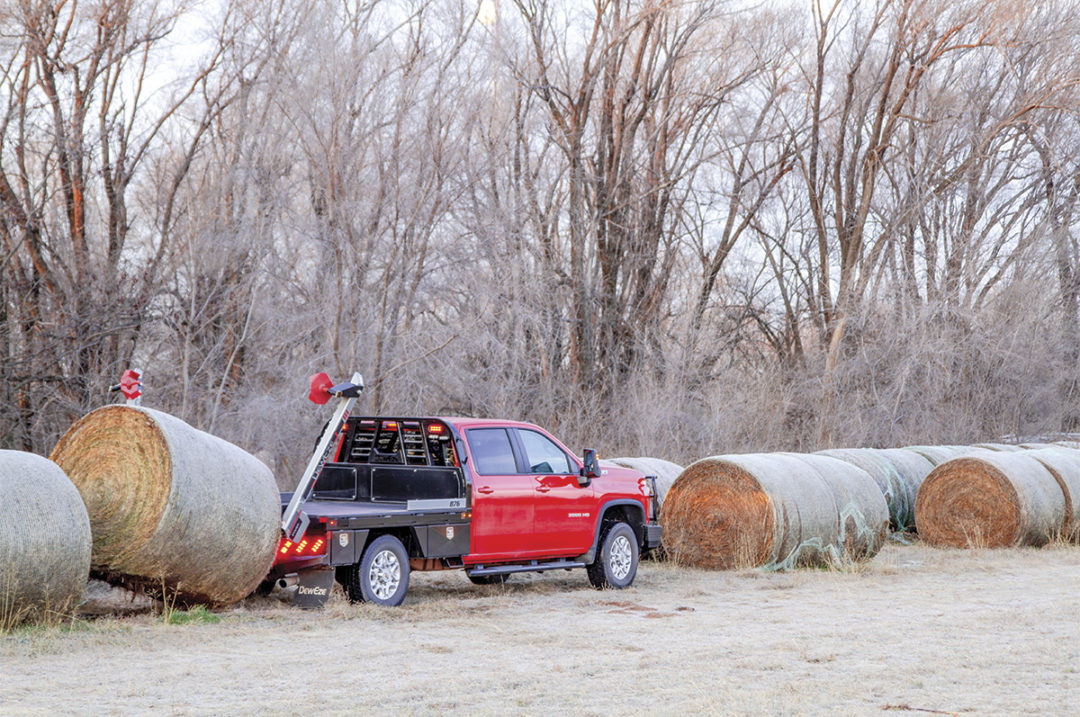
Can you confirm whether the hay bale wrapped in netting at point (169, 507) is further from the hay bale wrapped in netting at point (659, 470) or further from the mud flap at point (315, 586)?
the hay bale wrapped in netting at point (659, 470)

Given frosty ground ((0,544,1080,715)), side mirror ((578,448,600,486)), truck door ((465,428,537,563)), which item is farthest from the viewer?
side mirror ((578,448,600,486))

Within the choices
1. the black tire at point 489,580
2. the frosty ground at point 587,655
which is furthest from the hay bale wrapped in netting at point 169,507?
the black tire at point 489,580

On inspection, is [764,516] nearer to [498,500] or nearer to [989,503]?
[498,500]

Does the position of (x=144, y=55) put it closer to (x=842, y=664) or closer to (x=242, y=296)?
(x=242, y=296)

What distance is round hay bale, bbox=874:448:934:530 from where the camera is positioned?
727 inches

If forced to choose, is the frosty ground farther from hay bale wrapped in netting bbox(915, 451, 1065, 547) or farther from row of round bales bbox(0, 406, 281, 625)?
hay bale wrapped in netting bbox(915, 451, 1065, 547)

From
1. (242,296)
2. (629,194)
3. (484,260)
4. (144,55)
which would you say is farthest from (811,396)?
(144,55)

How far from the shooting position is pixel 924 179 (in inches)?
1352

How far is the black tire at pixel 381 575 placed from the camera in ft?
35.2

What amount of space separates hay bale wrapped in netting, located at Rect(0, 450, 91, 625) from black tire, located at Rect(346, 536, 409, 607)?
240 centimetres

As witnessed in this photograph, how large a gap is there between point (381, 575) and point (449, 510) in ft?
2.93

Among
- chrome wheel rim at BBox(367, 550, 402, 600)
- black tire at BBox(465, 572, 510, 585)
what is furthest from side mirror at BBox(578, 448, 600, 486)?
chrome wheel rim at BBox(367, 550, 402, 600)

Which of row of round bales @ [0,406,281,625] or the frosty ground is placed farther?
row of round bales @ [0,406,281,625]

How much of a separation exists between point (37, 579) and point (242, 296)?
13266mm
